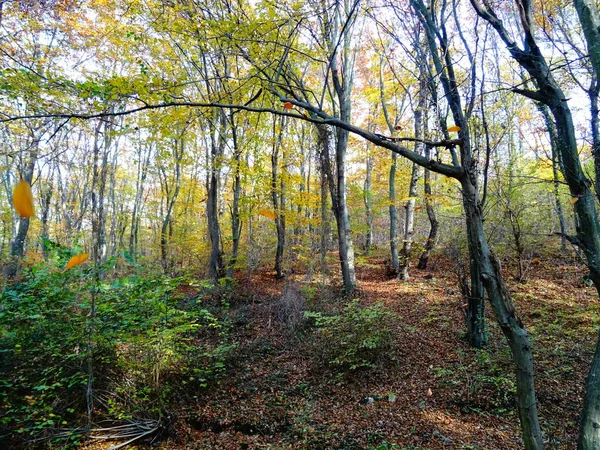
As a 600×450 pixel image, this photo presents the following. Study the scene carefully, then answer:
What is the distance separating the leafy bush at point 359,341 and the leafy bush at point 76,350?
265cm

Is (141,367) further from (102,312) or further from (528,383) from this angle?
(528,383)

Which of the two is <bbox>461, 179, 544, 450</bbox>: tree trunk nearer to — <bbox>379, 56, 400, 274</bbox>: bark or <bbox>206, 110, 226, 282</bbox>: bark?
<bbox>379, 56, 400, 274</bbox>: bark

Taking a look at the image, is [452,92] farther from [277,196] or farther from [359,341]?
[277,196]

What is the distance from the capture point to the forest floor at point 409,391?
141 inches

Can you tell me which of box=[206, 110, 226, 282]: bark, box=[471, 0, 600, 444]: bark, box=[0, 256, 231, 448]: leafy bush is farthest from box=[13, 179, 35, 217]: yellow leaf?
box=[206, 110, 226, 282]: bark

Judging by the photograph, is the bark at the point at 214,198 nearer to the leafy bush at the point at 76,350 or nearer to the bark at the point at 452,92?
the leafy bush at the point at 76,350

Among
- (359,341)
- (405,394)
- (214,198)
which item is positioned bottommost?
(405,394)

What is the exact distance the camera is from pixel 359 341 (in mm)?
5320

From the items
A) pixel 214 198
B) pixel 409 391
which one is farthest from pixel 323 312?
pixel 214 198

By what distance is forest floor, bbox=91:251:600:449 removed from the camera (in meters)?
3.58

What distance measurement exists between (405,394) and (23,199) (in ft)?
16.3

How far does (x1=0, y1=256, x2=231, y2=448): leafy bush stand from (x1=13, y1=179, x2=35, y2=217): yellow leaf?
1.66 m

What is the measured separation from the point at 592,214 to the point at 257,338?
5.97m

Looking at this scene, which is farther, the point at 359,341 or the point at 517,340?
the point at 359,341
